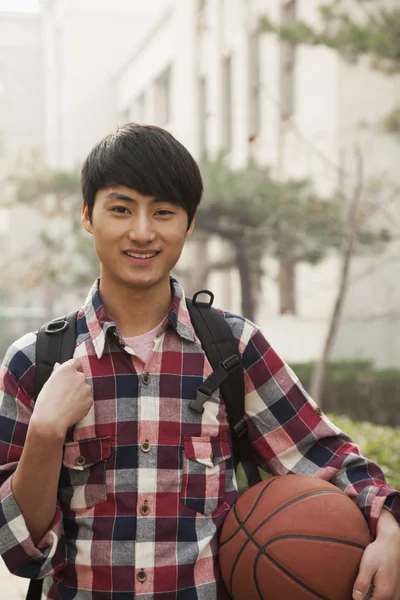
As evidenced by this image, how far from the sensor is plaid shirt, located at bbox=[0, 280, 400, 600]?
1801mm

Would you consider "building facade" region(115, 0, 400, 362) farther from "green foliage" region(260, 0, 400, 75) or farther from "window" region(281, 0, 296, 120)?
"green foliage" region(260, 0, 400, 75)

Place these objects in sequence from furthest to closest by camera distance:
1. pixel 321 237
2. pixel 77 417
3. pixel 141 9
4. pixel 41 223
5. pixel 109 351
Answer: pixel 41 223 → pixel 141 9 → pixel 321 237 → pixel 109 351 → pixel 77 417

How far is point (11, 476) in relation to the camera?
5.86ft

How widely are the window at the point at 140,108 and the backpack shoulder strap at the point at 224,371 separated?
2243 cm

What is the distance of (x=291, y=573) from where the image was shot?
71.4 inches

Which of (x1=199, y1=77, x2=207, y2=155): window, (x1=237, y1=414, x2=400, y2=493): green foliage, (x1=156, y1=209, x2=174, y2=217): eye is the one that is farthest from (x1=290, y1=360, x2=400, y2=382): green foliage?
(x1=156, y1=209, x2=174, y2=217): eye

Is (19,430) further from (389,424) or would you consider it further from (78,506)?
(389,424)

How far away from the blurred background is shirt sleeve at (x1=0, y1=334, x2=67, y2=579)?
3383mm

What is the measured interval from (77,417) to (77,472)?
0.50ft

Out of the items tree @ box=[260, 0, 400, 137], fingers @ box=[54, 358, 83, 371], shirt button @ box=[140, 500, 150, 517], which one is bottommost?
shirt button @ box=[140, 500, 150, 517]

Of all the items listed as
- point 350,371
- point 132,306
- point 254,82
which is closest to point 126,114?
point 254,82

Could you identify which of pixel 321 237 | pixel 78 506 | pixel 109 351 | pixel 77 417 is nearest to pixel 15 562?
pixel 78 506

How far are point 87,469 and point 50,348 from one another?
27 cm

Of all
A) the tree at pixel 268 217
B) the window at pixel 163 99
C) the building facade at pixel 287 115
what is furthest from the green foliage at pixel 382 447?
the window at pixel 163 99
